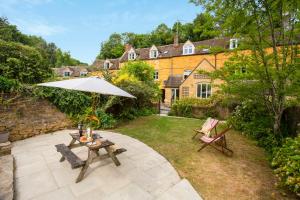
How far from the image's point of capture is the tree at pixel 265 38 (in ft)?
16.0

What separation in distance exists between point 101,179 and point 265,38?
663 cm

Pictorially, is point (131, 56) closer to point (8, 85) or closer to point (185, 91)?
point (185, 91)

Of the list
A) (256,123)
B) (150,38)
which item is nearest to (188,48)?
(256,123)

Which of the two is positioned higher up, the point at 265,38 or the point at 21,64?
the point at 265,38

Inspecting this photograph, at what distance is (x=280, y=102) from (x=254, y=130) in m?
1.87

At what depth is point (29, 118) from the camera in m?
6.73

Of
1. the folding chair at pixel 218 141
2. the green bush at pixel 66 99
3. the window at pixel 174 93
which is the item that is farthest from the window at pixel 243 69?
the window at pixel 174 93

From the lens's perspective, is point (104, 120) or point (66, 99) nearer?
point (66, 99)

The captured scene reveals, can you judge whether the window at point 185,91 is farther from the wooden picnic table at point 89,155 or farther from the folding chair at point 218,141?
the wooden picnic table at point 89,155

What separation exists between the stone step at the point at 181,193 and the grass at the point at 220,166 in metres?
0.16

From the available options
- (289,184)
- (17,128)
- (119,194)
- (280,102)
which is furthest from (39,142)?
(280,102)

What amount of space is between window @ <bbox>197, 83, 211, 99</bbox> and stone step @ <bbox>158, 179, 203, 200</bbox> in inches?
598

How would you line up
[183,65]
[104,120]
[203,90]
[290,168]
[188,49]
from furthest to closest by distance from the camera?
[183,65]
[188,49]
[203,90]
[104,120]
[290,168]

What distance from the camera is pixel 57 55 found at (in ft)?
178
